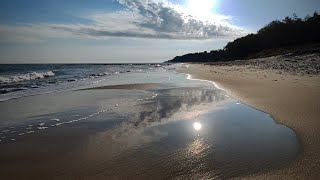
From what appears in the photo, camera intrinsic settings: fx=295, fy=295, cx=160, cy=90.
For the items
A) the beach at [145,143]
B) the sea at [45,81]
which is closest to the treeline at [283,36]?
the sea at [45,81]

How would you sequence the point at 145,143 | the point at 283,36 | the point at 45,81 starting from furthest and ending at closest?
the point at 283,36 → the point at 45,81 → the point at 145,143

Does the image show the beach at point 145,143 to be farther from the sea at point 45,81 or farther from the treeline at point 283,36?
the treeline at point 283,36

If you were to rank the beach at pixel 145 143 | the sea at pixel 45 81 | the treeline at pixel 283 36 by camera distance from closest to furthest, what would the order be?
the beach at pixel 145 143 < the sea at pixel 45 81 < the treeline at pixel 283 36

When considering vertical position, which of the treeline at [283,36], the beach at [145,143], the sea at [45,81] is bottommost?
the sea at [45,81]

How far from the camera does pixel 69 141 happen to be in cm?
569

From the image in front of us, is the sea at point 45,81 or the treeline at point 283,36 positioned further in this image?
the treeline at point 283,36

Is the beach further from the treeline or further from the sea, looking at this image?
the treeline

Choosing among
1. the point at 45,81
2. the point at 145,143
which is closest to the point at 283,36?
the point at 45,81

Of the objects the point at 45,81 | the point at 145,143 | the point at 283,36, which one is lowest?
the point at 45,81

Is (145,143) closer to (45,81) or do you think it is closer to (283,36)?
(45,81)

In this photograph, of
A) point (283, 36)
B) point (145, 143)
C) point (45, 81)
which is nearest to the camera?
point (145, 143)

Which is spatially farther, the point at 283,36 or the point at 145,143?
the point at 283,36

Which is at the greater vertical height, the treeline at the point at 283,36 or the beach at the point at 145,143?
the treeline at the point at 283,36

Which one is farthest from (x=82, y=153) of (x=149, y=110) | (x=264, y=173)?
(x=149, y=110)
